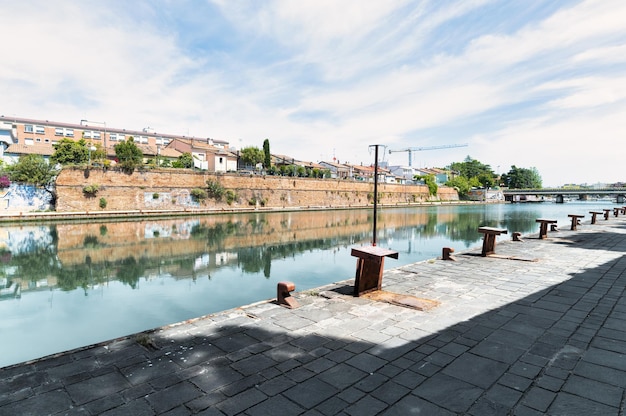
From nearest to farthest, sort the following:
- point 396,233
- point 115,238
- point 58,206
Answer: point 115,238, point 396,233, point 58,206

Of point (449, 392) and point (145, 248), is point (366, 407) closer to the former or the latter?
point (449, 392)

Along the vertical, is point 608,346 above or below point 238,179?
below

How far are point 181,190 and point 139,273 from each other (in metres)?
24.4

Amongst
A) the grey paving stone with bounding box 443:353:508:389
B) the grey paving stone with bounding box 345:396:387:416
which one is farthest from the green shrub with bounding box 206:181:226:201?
the grey paving stone with bounding box 345:396:387:416

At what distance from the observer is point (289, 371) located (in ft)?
11.8

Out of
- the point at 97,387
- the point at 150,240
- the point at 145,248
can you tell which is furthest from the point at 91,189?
the point at 97,387

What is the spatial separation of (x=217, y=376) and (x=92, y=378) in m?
1.21

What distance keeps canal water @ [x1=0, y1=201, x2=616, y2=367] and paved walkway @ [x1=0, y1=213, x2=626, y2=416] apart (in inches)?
96.1

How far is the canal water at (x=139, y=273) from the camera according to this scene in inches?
255

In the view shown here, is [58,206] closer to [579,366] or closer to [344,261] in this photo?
[344,261]

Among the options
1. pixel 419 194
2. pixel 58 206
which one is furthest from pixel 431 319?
pixel 419 194

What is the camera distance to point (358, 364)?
12.2 ft

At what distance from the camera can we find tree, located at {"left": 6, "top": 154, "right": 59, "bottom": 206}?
2634 centimetres

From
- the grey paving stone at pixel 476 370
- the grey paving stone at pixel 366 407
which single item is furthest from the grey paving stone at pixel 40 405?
the grey paving stone at pixel 476 370
